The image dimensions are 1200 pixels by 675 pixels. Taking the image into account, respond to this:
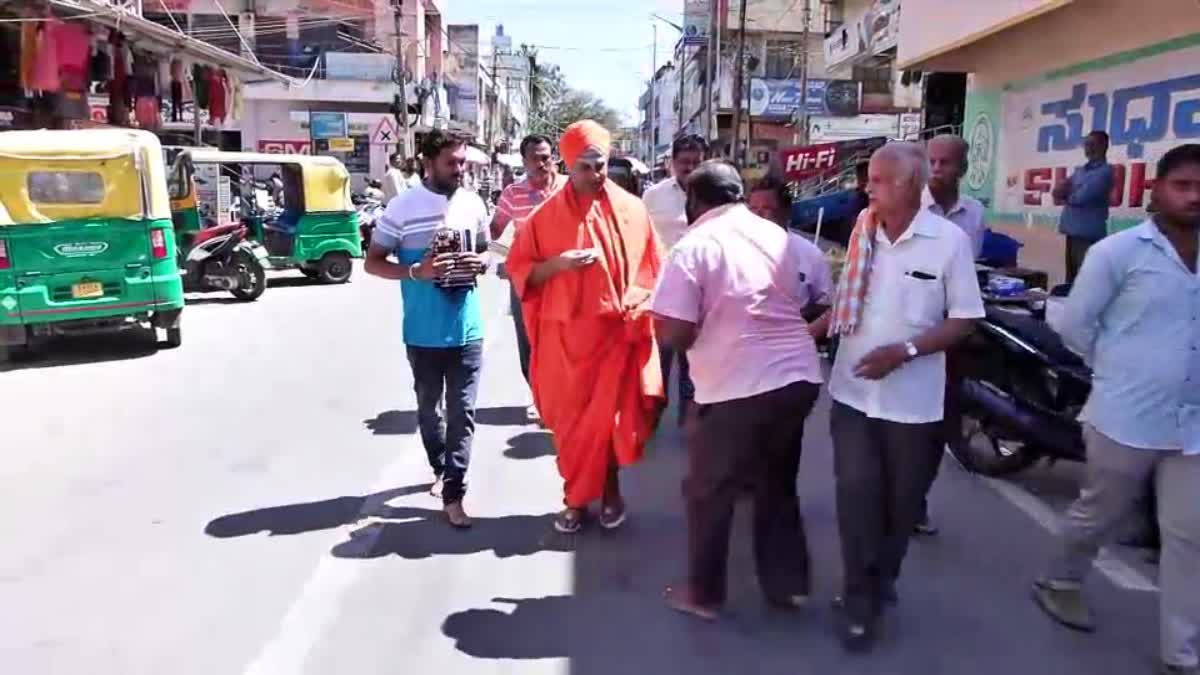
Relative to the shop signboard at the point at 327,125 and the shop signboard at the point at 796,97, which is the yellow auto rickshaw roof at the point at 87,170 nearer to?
the shop signboard at the point at 327,125

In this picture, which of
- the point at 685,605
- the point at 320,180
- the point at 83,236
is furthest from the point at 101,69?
the point at 685,605

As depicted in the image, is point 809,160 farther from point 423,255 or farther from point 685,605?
point 685,605

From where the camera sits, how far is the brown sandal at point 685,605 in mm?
3951

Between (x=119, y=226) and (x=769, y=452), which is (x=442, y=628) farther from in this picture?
(x=119, y=226)

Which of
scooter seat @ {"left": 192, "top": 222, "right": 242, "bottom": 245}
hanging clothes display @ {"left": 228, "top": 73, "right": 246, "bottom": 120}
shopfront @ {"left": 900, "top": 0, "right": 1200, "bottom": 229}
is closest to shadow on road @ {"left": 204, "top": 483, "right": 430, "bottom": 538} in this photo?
shopfront @ {"left": 900, "top": 0, "right": 1200, "bottom": 229}

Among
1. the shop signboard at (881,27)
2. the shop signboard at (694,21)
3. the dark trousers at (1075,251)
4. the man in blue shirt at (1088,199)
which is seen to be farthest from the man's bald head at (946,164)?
the shop signboard at (694,21)

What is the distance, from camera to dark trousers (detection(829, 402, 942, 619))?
141 inches

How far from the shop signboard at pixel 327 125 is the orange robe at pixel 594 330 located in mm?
34872

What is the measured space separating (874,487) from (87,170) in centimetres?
839

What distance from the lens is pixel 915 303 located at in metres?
3.51

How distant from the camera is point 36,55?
45.3ft

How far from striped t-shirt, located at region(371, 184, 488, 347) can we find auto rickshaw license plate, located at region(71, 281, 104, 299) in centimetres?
582

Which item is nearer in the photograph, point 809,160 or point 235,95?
point 809,160

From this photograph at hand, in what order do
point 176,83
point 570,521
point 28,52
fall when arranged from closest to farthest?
1. point 570,521
2. point 28,52
3. point 176,83
